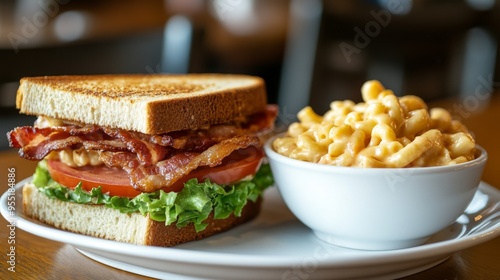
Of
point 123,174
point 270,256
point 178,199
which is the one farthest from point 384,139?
point 123,174

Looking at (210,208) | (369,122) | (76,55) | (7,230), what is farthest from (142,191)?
(76,55)

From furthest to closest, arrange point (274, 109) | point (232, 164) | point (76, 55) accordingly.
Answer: point (76, 55) → point (274, 109) → point (232, 164)

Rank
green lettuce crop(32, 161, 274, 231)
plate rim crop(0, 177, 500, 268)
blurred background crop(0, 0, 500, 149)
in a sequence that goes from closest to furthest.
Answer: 1. plate rim crop(0, 177, 500, 268)
2. green lettuce crop(32, 161, 274, 231)
3. blurred background crop(0, 0, 500, 149)

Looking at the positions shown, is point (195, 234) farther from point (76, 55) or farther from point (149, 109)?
point (76, 55)

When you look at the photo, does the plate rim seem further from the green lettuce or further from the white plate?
the green lettuce

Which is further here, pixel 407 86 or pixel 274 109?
pixel 407 86

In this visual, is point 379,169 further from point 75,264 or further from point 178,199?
point 75,264

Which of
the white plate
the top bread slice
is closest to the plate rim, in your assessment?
the white plate
